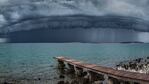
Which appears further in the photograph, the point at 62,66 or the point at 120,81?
the point at 62,66

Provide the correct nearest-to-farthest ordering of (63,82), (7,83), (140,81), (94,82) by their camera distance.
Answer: (140,81), (94,82), (63,82), (7,83)

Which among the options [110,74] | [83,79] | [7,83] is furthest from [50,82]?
[110,74]

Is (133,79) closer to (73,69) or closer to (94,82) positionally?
(94,82)

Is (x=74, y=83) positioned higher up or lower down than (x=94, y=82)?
lower down

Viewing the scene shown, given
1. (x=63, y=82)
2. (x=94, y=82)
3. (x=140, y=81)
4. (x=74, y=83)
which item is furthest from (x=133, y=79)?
(x=63, y=82)

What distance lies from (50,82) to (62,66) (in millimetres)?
12689

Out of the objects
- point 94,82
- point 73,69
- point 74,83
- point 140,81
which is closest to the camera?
point 140,81

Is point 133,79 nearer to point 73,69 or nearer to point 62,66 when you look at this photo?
point 73,69

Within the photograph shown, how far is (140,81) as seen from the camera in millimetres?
9094

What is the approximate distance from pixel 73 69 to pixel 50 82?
614 inches

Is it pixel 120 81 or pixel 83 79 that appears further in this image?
pixel 83 79

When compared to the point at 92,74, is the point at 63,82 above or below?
below

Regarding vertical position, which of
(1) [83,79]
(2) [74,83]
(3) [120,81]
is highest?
(3) [120,81]

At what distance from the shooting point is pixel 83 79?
46.8 feet
